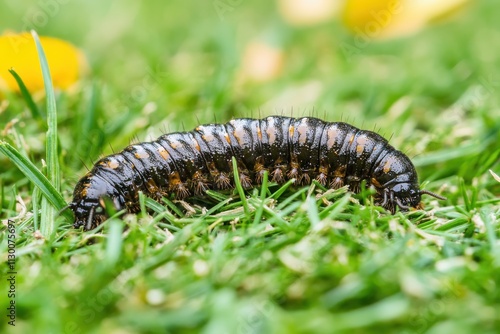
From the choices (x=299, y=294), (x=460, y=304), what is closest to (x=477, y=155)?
(x=460, y=304)

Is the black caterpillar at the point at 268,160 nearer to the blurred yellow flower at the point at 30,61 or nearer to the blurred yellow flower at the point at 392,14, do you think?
the blurred yellow flower at the point at 30,61

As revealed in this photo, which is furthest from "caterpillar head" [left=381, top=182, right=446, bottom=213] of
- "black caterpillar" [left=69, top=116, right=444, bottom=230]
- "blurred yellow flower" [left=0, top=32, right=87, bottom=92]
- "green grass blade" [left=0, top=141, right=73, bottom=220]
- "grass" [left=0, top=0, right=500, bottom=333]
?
"blurred yellow flower" [left=0, top=32, right=87, bottom=92]

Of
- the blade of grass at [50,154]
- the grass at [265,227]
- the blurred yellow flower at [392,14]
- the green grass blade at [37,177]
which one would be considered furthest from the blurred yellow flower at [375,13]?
the green grass blade at [37,177]

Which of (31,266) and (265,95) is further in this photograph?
(265,95)

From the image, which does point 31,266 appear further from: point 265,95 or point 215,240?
point 265,95

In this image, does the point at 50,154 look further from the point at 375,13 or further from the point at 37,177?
the point at 375,13
